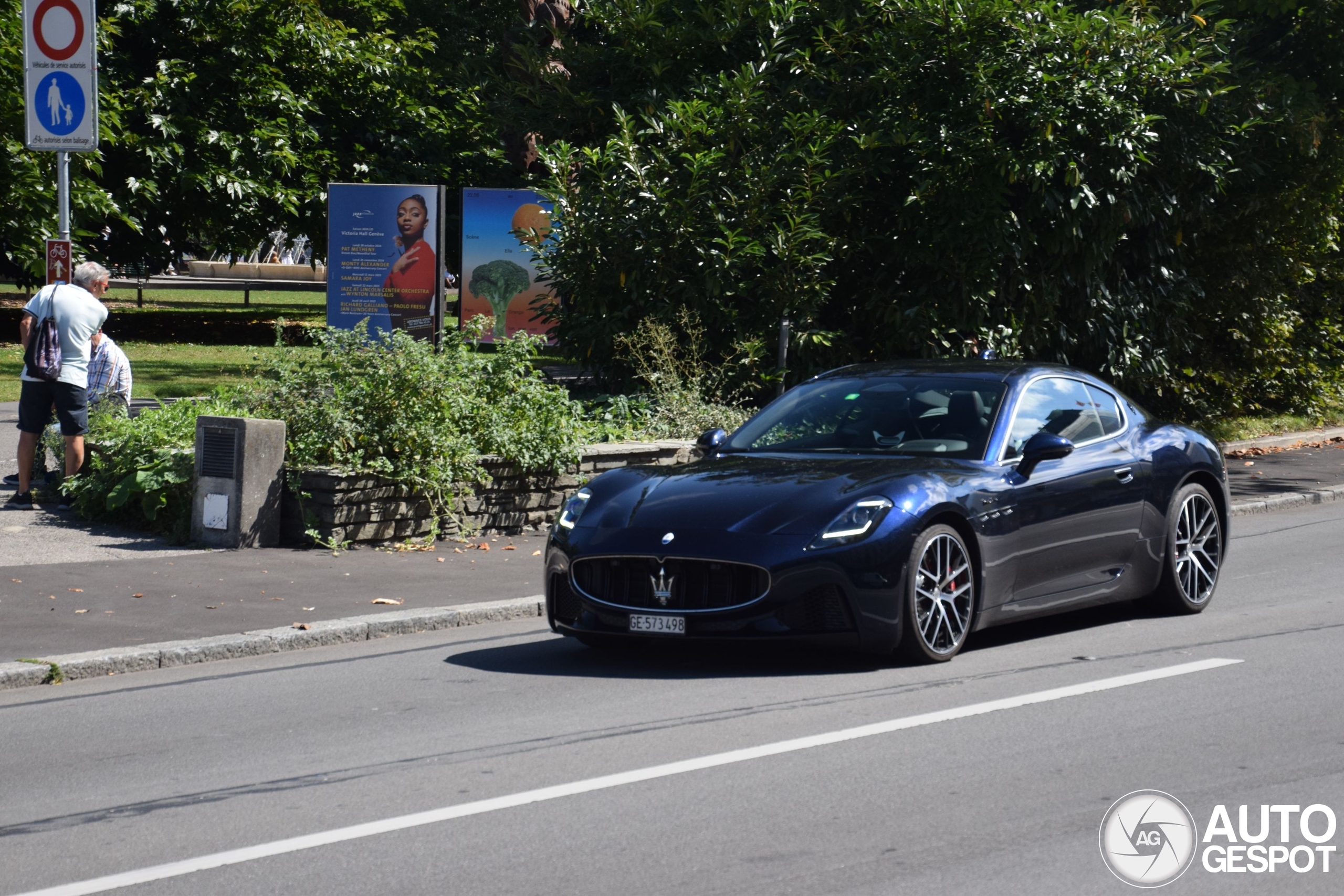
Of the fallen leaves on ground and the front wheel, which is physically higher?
the fallen leaves on ground

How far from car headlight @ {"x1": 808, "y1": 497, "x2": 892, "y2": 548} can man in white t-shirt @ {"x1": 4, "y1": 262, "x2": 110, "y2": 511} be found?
6676mm

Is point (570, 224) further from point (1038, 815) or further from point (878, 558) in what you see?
point (1038, 815)

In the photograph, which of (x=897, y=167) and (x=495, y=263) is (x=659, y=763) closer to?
(x=897, y=167)

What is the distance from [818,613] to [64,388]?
22.4ft

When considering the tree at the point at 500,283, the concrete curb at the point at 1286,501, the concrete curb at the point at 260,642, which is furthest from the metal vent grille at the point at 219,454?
the tree at the point at 500,283

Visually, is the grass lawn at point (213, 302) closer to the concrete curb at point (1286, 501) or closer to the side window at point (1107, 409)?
the concrete curb at point (1286, 501)

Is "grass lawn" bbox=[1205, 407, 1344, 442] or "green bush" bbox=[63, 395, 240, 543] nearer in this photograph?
"green bush" bbox=[63, 395, 240, 543]

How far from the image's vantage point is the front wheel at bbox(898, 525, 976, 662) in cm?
722

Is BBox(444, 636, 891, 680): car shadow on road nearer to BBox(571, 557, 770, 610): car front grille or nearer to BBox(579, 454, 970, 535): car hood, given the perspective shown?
BBox(571, 557, 770, 610): car front grille

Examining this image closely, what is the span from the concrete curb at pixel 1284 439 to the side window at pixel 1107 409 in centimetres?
996

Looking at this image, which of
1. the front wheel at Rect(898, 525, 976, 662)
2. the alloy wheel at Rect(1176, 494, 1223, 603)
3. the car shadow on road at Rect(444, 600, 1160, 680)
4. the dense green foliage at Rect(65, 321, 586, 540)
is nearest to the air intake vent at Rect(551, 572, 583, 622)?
the car shadow on road at Rect(444, 600, 1160, 680)

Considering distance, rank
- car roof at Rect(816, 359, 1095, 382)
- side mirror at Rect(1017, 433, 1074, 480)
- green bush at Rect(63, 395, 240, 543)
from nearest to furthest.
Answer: side mirror at Rect(1017, 433, 1074, 480), car roof at Rect(816, 359, 1095, 382), green bush at Rect(63, 395, 240, 543)

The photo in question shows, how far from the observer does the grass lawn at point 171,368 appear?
21.7 metres

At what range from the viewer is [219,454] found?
414 inches
